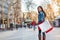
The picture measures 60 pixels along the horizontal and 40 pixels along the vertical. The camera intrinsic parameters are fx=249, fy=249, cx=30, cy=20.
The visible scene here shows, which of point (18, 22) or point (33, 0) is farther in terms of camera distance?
point (18, 22)

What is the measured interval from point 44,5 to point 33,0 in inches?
8.7

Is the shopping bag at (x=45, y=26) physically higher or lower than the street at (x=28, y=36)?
higher

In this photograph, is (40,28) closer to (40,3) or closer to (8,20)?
(40,3)

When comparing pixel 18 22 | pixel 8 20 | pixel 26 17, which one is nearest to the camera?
pixel 26 17

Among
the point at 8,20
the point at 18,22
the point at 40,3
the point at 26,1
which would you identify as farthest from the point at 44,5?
the point at 8,20

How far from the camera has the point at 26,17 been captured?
15.9 ft

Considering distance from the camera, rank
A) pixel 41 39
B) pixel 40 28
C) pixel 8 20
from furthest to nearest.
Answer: pixel 8 20, pixel 41 39, pixel 40 28

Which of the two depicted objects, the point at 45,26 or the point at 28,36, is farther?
the point at 28,36

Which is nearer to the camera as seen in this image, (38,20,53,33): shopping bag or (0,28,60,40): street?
(38,20,53,33): shopping bag

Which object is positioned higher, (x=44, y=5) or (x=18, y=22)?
(x=44, y=5)

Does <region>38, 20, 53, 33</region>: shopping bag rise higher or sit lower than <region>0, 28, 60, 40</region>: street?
higher

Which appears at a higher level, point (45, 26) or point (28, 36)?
point (45, 26)

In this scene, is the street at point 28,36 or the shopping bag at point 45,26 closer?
the shopping bag at point 45,26

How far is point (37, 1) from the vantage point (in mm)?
4516
